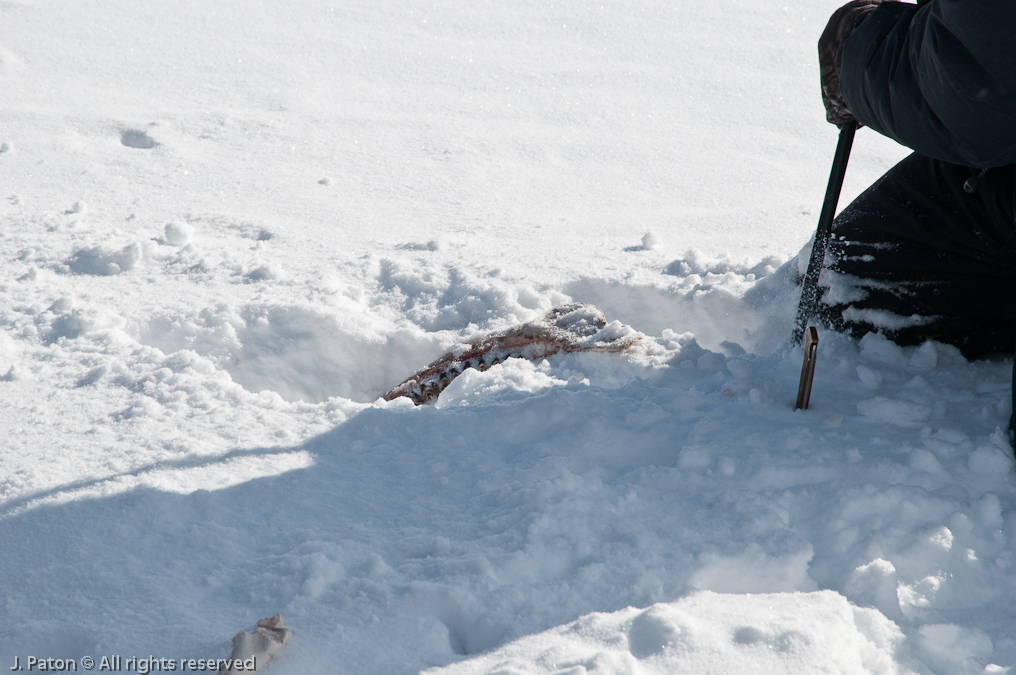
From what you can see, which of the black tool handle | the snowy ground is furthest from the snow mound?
the black tool handle

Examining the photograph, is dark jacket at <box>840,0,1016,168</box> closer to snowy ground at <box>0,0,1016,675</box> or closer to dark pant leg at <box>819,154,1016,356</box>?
dark pant leg at <box>819,154,1016,356</box>

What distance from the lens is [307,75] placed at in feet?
13.9

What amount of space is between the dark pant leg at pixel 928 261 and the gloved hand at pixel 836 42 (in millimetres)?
283

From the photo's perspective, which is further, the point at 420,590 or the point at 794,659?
the point at 420,590

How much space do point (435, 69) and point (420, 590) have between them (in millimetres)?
3838

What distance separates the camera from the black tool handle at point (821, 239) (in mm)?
1825

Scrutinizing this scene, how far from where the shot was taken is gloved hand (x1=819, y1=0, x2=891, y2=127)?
1.57 meters

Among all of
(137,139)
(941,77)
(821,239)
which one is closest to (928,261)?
(821,239)

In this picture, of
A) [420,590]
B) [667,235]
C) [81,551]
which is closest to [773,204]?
[667,235]

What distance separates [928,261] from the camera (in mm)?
1800

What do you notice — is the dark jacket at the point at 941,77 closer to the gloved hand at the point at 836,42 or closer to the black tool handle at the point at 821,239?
the gloved hand at the point at 836,42

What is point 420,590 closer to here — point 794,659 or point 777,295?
point 794,659

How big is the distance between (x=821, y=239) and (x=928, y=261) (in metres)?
0.26

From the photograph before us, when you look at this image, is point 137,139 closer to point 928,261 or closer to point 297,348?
point 297,348
